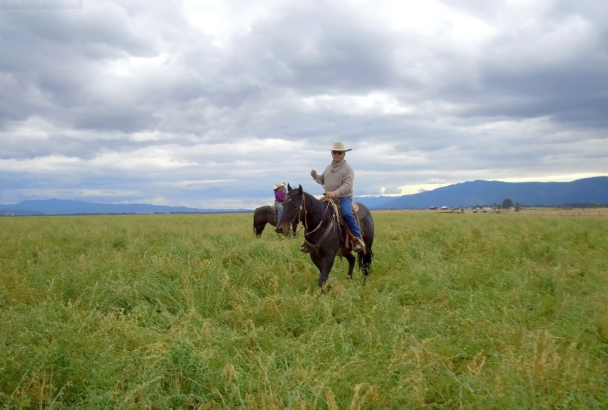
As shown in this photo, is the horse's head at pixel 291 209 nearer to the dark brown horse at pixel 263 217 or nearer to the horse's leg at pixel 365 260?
the horse's leg at pixel 365 260

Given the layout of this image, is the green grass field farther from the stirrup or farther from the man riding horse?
the man riding horse

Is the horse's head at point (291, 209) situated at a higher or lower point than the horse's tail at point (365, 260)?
higher

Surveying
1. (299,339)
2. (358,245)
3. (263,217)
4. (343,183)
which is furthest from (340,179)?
(263,217)

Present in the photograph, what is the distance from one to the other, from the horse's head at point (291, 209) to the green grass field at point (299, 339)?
1.10 m

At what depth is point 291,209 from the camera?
717cm

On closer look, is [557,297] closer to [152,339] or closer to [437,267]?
[437,267]

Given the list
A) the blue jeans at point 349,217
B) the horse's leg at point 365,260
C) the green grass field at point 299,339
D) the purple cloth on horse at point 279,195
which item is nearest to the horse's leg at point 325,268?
the green grass field at point 299,339

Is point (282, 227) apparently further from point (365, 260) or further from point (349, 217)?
point (365, 260)

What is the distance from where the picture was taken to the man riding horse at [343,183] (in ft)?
26.2

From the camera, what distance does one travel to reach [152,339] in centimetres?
470

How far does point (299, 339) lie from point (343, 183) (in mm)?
3862

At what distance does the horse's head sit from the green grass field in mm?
1102

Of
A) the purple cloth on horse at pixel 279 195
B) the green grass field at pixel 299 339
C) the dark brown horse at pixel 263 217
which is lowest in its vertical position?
the green grass field at pixel 299 339

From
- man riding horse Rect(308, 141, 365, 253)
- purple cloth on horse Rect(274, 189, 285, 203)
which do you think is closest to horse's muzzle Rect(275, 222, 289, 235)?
man riding horse Rect(308, 141, 365, 253)
